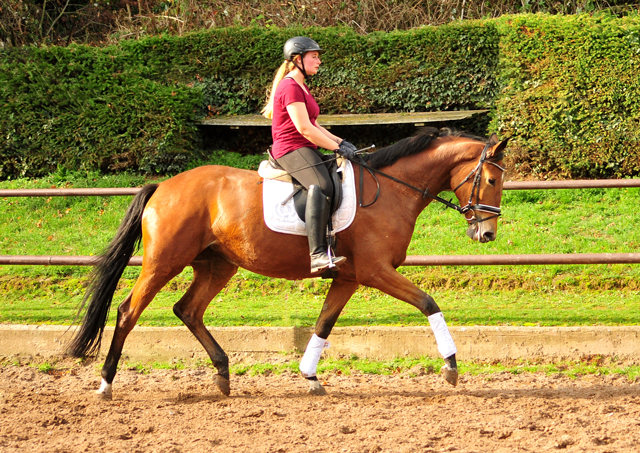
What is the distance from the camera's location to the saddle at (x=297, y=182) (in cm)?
474

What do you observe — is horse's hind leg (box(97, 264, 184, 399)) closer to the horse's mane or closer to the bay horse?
the bay horse

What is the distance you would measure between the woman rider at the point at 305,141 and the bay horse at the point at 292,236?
Result: 9.5 inches

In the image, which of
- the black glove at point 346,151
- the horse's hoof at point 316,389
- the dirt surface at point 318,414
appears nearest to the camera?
the dirt surface at point 318,414

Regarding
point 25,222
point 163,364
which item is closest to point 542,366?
point 163,364

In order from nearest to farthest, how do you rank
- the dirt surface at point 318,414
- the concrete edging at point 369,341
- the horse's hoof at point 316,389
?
the dirt surface at point 318,414, the horse's hoof at point 316,389, the concrete edging at point 369,341

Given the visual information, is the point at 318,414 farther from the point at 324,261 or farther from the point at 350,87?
the point at 350,87

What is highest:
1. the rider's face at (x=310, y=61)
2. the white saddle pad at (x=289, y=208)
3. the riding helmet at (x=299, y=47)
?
the riding helmet at (x=299, y=47)

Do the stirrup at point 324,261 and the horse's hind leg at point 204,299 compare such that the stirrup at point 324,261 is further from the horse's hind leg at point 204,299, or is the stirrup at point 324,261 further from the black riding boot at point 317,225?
the horse's hind leg at point 204,299

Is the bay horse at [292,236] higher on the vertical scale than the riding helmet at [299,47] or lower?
lower

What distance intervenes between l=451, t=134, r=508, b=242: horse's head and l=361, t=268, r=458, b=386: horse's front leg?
2.08 feet

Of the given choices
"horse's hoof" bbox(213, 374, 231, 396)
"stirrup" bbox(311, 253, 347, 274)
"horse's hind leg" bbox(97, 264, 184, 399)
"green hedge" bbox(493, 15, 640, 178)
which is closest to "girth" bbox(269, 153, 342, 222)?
"stirrup" bbox(311, 253, 347, 274)

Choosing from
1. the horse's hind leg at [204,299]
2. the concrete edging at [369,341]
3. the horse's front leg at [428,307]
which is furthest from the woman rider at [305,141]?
the concrete edging at [369,341]

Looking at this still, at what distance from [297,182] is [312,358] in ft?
4.75

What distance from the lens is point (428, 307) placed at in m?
4.53
